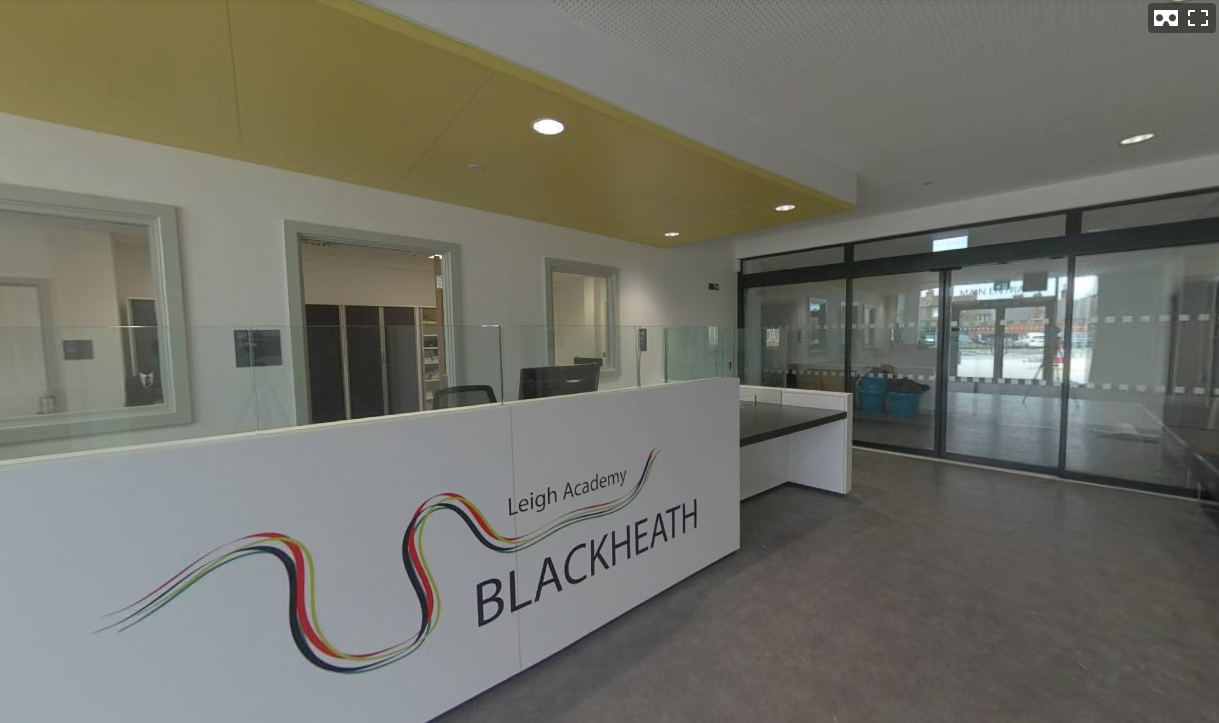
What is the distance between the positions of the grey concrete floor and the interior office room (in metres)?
0.02

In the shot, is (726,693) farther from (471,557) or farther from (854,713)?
(471,557)

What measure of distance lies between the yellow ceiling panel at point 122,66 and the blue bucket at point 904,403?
632 centimetres

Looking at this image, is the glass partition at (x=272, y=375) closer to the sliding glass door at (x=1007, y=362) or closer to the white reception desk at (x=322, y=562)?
the white reception desk at (x=322, y=562)

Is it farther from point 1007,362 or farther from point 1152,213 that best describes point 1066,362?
point 1152,213

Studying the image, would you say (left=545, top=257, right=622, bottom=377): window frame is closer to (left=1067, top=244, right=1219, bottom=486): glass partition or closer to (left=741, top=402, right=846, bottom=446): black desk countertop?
(left=741, top=402, right=846, bottom=446): black desk countertop

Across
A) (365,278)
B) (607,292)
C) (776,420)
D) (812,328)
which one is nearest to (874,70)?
(776,420)

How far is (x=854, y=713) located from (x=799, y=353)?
4.83 metres

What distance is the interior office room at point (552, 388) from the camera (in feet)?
4.01

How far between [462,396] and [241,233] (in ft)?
7.34

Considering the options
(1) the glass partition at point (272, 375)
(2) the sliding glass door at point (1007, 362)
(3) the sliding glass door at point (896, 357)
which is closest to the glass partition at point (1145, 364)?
(2) the sliding glass door at point (1007, 362)

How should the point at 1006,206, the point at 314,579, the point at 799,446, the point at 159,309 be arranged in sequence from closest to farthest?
the point at 314,579, the point at 159,309, the point at 799,446, the point at 1006,206

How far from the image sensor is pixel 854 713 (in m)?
1.63

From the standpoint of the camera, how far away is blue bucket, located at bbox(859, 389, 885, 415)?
211 inches

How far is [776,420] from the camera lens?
3.37 m
